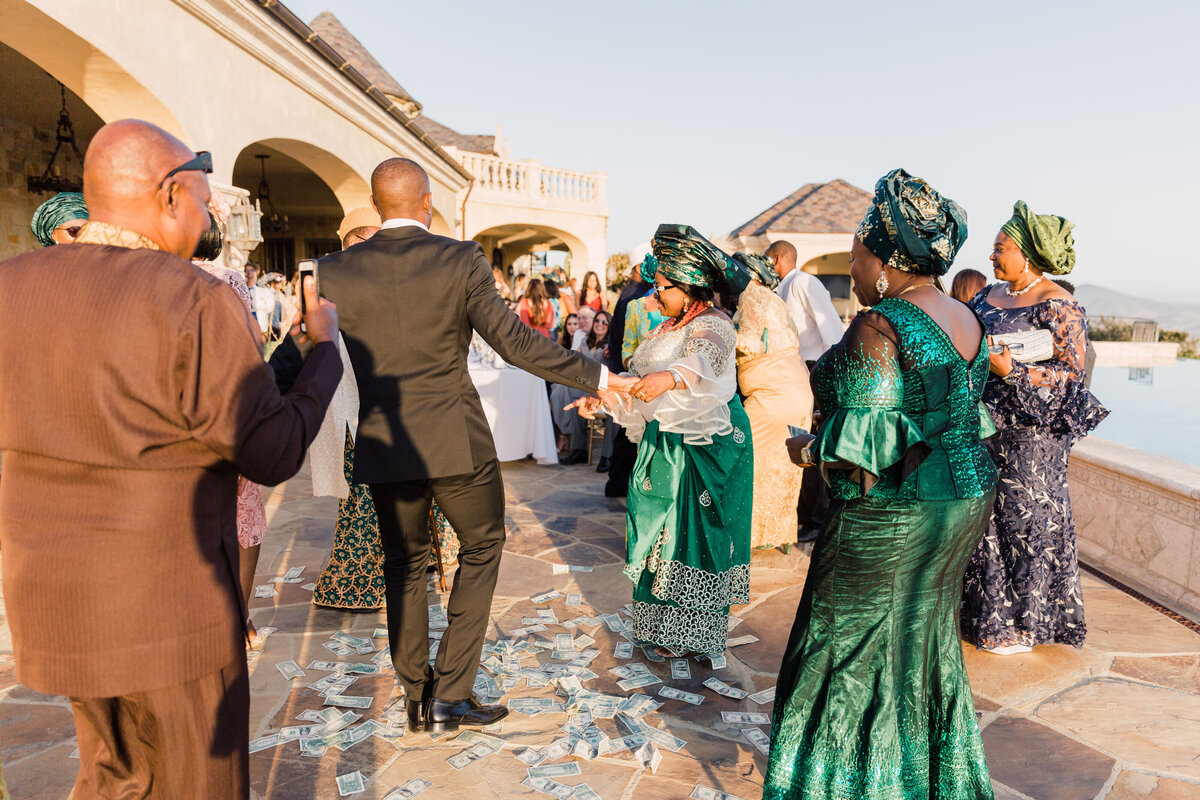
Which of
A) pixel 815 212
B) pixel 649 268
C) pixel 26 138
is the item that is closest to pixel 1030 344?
pixel 649 268

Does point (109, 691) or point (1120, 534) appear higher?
point (109, 691)

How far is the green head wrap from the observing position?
126 inches

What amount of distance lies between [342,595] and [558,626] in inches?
49.9

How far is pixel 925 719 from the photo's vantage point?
87.5 inches

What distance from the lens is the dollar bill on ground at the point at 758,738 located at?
9.53 feet

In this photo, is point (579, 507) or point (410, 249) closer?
point (410, 249)

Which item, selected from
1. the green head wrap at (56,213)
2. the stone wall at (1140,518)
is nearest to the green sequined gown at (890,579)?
the stone wall at (1140,518)

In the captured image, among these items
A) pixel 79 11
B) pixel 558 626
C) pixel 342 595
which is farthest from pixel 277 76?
pixel 558 626

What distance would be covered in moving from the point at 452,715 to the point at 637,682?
0.91 m

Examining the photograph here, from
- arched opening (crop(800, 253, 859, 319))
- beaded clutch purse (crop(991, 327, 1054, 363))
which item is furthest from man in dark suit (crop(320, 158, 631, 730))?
arched opening (crop(800, 253, 859, 319))

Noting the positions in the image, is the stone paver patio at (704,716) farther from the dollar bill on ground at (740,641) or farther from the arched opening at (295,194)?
the arched opening at (295,194)

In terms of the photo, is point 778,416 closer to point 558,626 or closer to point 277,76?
point 558,626

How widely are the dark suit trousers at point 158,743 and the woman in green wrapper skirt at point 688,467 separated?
88.6 inches

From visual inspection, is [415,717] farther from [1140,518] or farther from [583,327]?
[583,327]
